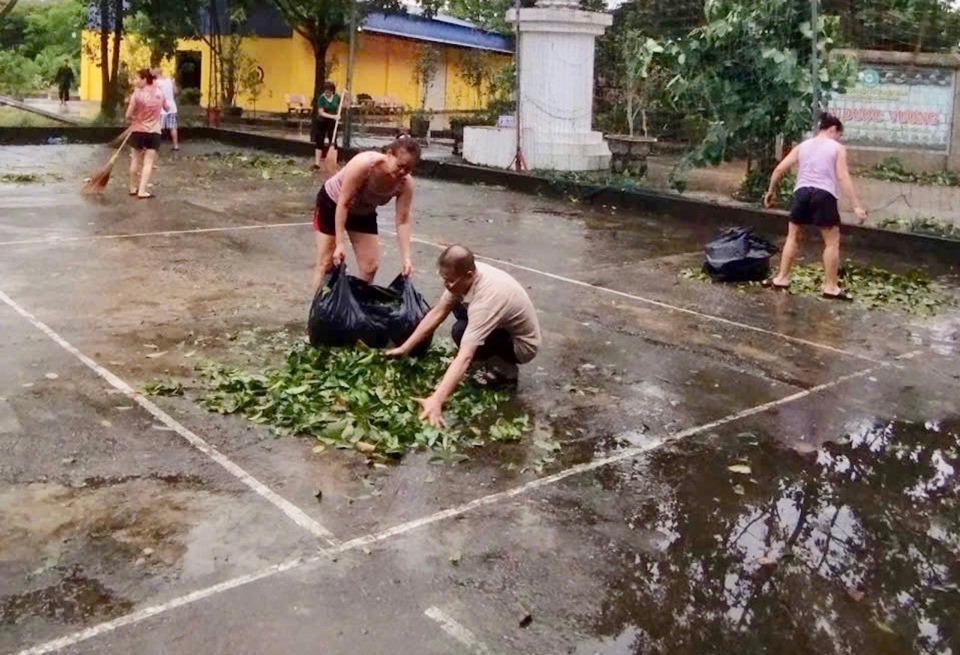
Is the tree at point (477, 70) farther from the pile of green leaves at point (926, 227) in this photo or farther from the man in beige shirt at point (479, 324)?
the man in beige shirt at point (479, 324)

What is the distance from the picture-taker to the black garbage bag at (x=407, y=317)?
21.3 feet

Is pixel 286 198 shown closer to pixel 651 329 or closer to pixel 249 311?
pixel 249 311

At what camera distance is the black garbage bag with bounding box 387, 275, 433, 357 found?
6.50 m

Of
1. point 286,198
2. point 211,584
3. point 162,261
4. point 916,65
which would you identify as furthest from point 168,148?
point 211,584

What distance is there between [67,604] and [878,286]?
8.35 meters

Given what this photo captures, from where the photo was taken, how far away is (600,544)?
4402 millimetres

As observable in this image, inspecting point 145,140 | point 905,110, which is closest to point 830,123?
point 145,140

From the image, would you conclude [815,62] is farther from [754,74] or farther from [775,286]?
[775,286]

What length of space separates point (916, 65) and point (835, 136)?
954 cm

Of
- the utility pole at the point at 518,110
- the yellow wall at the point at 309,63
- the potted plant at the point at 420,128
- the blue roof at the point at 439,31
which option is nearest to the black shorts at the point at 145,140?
the utility pole at the point at 518,110

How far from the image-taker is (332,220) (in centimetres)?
738

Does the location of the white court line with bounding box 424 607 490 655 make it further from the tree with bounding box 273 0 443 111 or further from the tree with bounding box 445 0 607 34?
the tree with bounding box 445 0 607 34

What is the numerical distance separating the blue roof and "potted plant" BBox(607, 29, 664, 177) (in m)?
13.1

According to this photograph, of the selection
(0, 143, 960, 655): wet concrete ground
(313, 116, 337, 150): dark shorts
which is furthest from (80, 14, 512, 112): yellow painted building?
(0, 143, 960, 655): wet concrete ground
